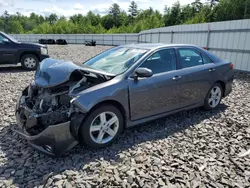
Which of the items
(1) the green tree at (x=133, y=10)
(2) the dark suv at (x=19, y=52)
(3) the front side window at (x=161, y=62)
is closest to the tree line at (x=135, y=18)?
(1) the green tree at (x=133, y=10)

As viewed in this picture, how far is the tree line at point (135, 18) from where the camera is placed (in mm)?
33469

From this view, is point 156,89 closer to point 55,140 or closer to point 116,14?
point 55,140

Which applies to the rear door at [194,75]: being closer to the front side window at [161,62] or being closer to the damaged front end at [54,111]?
the front side window at [161,62]

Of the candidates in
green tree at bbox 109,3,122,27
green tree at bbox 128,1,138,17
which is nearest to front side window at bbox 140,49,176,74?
green tree at bbox 109,3,122,27

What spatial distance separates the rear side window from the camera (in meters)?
4.37

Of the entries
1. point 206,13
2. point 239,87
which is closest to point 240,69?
point 239,87

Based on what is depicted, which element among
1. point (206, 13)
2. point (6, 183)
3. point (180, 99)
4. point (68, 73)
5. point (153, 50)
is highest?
point (206, 13)

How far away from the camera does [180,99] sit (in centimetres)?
430

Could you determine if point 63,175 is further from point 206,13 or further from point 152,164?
point 206,13

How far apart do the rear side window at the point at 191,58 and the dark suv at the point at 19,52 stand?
7431mm

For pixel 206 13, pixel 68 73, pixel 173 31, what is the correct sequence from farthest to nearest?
pixel 206 13 → pixel 173 31 → pixel 68 73

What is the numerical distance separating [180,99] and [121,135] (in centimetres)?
132

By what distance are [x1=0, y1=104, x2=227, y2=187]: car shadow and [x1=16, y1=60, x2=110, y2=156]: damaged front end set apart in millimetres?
175

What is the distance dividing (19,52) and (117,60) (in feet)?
23.0
